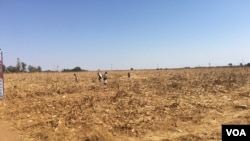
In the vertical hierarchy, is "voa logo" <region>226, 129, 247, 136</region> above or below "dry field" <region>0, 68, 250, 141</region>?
above

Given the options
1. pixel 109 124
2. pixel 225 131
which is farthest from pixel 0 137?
pixel 225 131

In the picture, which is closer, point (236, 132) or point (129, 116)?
point (236, 132)

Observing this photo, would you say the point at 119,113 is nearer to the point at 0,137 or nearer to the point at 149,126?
the point at 149,126

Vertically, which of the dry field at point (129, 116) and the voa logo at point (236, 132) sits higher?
the voa logo at point (236, 132)

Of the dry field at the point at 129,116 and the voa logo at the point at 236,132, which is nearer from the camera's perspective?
the voa logo at the point at 236,132

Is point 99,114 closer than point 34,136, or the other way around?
point 34,136

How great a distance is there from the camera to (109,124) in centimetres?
1291

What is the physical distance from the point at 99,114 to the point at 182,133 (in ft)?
14.7

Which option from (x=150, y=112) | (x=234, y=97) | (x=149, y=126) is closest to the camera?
(x=149, y=126)

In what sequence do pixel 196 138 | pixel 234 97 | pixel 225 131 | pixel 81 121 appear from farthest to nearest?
pixel 234 97 → pixel 81 121 → pixel 196 138 → pixel 225 131

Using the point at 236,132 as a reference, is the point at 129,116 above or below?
below

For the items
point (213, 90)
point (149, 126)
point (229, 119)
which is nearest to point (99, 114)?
point (149, 126)

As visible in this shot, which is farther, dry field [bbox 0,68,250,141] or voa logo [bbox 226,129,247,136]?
dry field [bbox 0,68,250,141]

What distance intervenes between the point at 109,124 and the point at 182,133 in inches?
114
